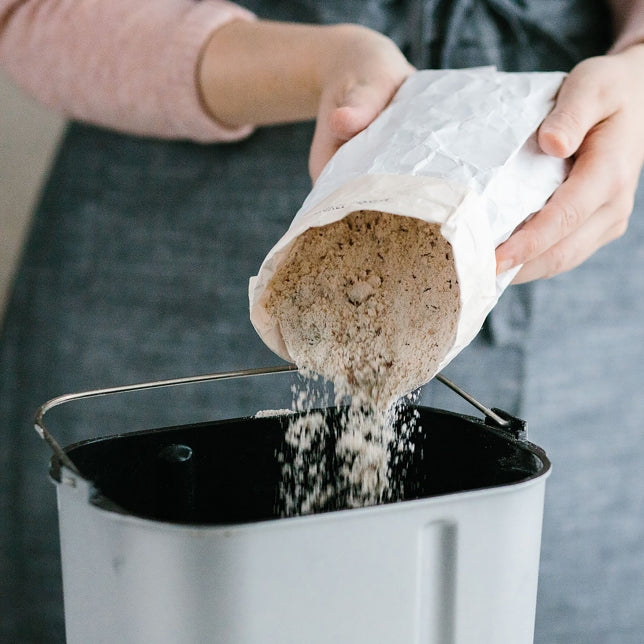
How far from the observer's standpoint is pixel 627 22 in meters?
0.69

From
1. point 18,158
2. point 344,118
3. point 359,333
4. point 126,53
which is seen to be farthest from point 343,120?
point 18,158

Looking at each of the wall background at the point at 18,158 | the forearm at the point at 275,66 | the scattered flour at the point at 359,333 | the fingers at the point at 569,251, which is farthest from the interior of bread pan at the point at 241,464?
the wall background at the point at 18,158

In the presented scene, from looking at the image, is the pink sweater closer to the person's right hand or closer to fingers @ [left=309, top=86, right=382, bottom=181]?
the person's right hand

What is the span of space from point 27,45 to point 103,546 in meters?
0.48

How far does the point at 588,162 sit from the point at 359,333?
0.15 m

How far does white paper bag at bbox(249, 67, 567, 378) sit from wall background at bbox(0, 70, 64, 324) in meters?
0.64

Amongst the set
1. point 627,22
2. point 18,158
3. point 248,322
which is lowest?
point 248,322

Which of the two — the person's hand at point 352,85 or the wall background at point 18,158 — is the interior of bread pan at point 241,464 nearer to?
the person's hand at point 352,85

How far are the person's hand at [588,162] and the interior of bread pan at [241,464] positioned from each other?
9 cm

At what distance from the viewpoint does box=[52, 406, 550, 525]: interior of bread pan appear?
42 centimetres

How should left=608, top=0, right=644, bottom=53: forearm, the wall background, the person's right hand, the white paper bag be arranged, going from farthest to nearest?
1. the wall background
2. left=608, top=0, right=644, bottom=53: forearm
3. the person's right hand
4. the white paper bag

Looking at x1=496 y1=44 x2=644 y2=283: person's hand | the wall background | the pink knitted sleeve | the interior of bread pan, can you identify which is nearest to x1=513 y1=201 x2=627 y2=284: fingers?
x1=496 y1=44 x2=644 y2=283: person's hand

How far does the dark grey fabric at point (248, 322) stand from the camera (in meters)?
0.72

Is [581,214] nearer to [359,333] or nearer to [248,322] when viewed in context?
[359,333]
